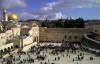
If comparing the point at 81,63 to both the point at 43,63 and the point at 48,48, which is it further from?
the point at 48,48

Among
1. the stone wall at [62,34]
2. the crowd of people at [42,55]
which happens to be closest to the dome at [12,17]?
the stone wall at [62,34]

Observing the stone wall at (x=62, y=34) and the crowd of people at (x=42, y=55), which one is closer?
the crowd of people at (x=42, y=55)

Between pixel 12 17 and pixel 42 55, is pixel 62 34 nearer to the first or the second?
pixel 12 17

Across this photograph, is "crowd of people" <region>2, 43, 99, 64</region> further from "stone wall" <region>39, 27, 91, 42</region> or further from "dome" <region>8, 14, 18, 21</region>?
"dome" <region>8, 14, 18, 21</region>

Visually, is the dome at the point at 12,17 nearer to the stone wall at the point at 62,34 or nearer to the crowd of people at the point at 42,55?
the stone wall at the point at 62,34

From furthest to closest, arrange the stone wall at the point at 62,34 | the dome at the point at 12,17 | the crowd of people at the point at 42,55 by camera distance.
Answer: the dome at the point at 12,17 → the stone wall at the point at 62,34 → the crowd of people at the point at 42,55

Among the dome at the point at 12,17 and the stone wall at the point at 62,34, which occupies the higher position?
the dome at the point at 12,17

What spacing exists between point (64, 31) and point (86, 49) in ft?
48.1

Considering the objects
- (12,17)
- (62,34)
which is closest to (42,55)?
(62,34)

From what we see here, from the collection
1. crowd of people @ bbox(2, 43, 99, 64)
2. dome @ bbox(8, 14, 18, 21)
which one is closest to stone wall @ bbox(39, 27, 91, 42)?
dome @ bbox(8, 14, 18, 21)

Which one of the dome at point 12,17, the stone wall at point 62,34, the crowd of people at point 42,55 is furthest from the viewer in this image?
the dome at point 12,17

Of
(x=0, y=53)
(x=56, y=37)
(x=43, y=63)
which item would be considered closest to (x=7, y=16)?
(x=56, y=37)

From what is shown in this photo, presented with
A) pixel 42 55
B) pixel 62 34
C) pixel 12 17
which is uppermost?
pixel 12 17

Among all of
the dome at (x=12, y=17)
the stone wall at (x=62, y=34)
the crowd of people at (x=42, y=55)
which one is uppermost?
the dome at (x=12, y=17)
